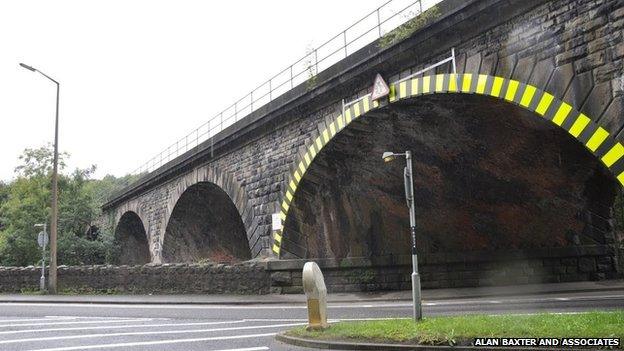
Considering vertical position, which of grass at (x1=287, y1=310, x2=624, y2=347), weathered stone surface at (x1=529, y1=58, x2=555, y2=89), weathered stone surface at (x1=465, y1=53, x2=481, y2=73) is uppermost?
weathered stone surface at (x1=465, y1=53, x2=481, y2=73)

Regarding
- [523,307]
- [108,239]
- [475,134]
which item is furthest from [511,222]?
[108,239]

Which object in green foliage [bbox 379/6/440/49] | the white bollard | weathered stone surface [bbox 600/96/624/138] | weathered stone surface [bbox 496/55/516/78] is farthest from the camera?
green foliage [bbox 379/6/440/49]

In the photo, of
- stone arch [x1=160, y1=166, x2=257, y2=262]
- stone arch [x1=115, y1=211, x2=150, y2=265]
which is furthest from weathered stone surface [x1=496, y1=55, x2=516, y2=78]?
stone arch [x1=115, y1=211, x2=150, y2=265]

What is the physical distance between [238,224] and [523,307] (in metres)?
20.8

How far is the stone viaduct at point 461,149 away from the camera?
1065 cm

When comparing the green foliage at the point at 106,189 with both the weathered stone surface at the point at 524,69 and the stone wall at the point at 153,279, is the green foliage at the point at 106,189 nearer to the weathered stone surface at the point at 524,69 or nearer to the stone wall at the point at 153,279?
the stone wall at the point at 153,279

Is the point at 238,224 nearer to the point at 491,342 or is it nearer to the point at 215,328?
the point at 215,328

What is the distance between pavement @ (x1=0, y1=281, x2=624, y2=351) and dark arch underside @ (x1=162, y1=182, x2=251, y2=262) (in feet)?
37.9

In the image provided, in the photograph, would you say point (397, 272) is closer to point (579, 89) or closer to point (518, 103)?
point (518, 103)

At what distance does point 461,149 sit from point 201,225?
804 inches

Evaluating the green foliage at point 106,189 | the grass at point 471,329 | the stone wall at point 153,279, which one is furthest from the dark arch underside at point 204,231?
the grass at point 471,329

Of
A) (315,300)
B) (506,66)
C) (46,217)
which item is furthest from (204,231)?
(315,300)

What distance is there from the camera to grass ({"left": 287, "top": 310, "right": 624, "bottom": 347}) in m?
7.01

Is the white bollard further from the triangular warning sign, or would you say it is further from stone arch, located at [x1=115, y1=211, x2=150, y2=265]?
stone arch, located at [x1=115, y1=211, x2=150, y2=265]
